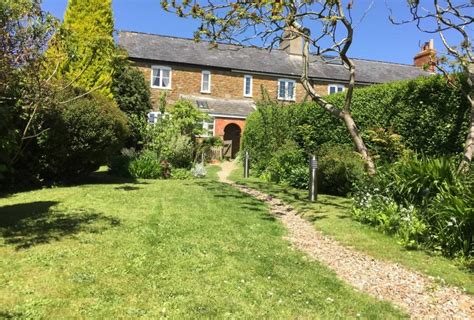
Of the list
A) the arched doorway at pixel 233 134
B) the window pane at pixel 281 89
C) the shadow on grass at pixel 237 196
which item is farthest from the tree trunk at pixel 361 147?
the window pane at pixel 281 89

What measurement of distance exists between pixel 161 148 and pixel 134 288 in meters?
12.1

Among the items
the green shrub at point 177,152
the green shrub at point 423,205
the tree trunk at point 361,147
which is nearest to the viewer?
the green shrub at point 423,205

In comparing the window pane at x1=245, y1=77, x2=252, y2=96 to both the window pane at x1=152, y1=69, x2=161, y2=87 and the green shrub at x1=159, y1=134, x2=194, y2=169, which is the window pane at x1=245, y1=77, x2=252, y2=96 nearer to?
the window pane at x1=152, y1=69, x2=161, y2=87

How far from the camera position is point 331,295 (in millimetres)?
5078

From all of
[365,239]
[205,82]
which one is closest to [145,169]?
[365,239]

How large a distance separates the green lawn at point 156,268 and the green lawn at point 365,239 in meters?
1.17

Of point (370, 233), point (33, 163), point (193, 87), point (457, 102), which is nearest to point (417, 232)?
point (370, 233)

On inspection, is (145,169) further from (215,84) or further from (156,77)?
(215,84)

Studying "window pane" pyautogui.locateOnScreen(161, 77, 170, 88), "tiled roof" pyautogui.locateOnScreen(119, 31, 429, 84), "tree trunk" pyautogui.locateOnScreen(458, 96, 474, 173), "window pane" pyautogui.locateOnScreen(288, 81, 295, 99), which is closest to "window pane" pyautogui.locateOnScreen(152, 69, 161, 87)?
"window pane" pyautogui.locateOnScreen(161, 77, 170, 88)

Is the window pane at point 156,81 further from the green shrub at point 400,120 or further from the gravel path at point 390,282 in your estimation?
the gravel path at point 390,282

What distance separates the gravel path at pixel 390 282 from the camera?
490 centimetres

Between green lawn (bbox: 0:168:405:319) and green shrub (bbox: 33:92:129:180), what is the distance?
2621 millimetres

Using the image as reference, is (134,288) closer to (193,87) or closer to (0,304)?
(0,304)

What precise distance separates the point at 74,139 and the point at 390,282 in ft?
29.4
